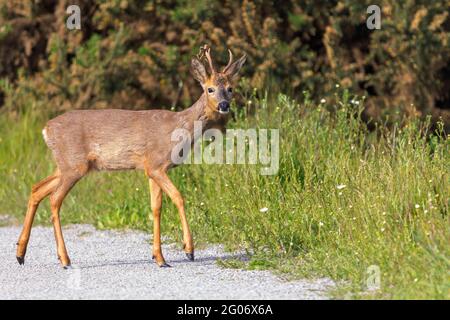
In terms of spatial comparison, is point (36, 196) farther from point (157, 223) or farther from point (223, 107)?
point (223, 107)

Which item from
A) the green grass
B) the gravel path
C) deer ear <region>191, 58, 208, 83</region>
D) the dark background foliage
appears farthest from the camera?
the dark background foliage

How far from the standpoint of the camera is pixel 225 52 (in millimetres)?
15188

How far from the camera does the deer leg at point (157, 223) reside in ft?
29.4

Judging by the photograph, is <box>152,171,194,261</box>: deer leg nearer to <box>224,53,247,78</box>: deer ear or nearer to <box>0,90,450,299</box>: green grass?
<box>0,90,450,299</box>: green grass

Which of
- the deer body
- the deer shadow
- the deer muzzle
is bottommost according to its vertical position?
the deer shadow

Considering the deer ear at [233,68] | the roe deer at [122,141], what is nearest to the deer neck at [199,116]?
the roe deer at [122,141]

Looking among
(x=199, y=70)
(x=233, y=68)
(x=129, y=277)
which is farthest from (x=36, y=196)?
(x=233, y=68)

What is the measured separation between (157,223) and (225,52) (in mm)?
6357

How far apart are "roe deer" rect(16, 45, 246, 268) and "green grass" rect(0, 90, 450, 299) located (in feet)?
2.95

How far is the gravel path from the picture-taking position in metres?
7.66

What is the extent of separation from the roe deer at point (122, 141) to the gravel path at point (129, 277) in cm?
34

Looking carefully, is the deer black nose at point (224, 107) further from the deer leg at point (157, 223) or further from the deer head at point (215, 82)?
the deer leg at point (157, 223)

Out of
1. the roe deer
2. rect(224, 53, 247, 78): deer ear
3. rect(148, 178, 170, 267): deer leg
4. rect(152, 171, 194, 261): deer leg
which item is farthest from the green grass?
rect(224, 53, 247, 78): deer ear

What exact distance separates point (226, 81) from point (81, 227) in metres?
3.02
